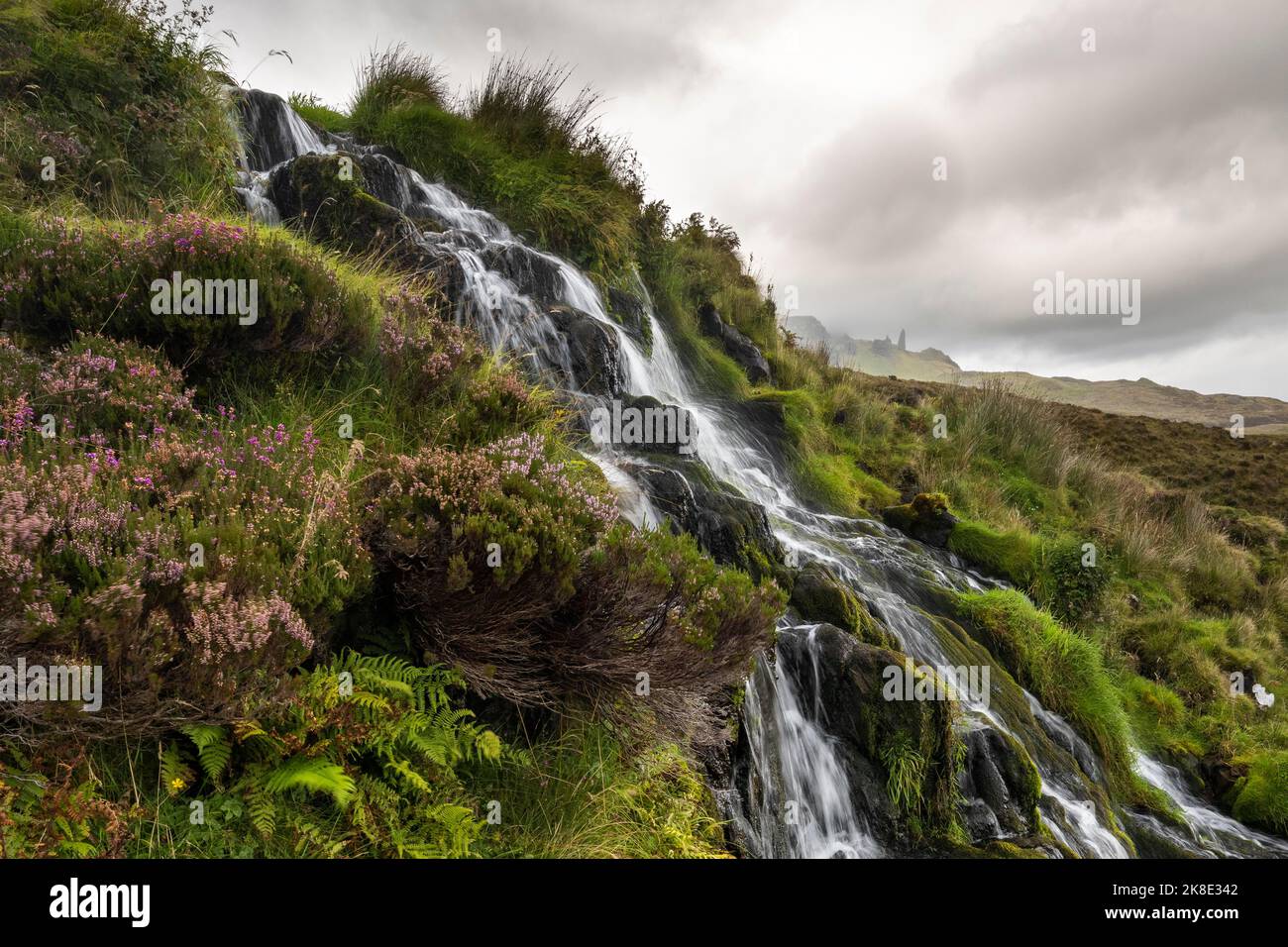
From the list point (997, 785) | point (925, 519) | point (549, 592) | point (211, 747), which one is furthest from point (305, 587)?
point (925, 519)

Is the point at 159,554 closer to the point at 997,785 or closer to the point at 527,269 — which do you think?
the point at 997,785

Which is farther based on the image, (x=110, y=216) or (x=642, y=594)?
(x=110, y=216)

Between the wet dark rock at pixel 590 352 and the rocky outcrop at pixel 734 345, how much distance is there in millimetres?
5751

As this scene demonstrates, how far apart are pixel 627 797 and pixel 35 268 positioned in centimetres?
475

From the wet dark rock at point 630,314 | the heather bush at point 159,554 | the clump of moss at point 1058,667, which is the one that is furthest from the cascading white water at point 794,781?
the wet dark rock at point 630,314

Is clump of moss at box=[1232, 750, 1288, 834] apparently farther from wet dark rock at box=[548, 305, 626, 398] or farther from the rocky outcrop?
the rocky outcrop

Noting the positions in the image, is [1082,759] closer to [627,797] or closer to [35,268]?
[627,797]

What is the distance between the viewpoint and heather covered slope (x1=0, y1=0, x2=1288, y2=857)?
2.25 m

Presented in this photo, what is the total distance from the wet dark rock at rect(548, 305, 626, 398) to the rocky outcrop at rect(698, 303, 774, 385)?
18.9ft

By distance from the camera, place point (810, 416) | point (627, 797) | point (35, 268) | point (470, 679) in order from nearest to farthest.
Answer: point (470, 679) < point (627, 797) < point (35, 268) < point (810, 416)

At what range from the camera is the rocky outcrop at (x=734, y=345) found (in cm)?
1388

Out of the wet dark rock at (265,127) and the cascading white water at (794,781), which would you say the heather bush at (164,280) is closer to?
the cascading white water at (794,781)
